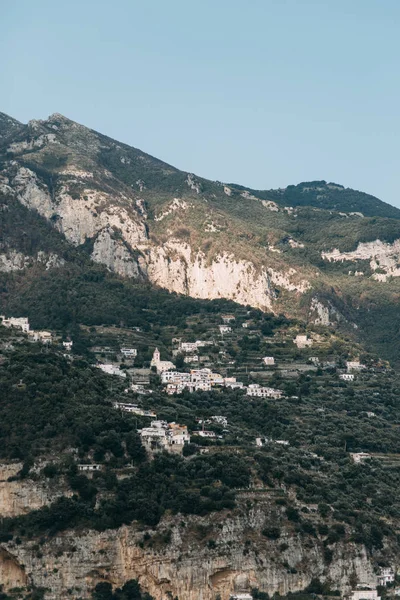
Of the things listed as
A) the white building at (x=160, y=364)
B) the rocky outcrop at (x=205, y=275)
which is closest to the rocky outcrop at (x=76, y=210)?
the rocky outcrop at (x=205, y=275)

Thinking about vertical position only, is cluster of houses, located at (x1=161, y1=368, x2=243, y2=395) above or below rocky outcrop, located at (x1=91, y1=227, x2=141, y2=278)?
below

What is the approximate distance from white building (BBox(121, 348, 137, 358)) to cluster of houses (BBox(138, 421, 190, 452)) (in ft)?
108

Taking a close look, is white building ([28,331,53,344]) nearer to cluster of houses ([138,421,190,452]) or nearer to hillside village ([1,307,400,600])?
hillside village ([1,307,400,600])

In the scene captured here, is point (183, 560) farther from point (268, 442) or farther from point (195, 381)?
point (195, 381)

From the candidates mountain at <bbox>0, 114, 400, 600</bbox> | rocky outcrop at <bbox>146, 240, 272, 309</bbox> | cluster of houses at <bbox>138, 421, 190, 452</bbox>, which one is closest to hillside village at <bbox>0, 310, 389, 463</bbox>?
mountain at <bbox>0, 114, 400, 600</bbox>

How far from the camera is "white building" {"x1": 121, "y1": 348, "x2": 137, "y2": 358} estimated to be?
469ft

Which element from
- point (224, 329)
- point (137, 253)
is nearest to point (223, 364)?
point (224, 329)

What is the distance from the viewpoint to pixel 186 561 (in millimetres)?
89688

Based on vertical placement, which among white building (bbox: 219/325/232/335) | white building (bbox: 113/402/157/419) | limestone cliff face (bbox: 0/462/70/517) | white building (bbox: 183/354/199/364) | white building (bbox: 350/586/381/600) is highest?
white building (bbox: 219/325/232/335)

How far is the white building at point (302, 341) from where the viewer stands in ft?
508

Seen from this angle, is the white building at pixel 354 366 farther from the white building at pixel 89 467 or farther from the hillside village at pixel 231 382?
the white building at pixel 89 467

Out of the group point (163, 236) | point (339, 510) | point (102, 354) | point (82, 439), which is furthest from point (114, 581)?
point (163, 236)

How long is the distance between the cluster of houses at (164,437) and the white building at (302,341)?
1811 inches

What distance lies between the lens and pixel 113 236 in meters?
173
